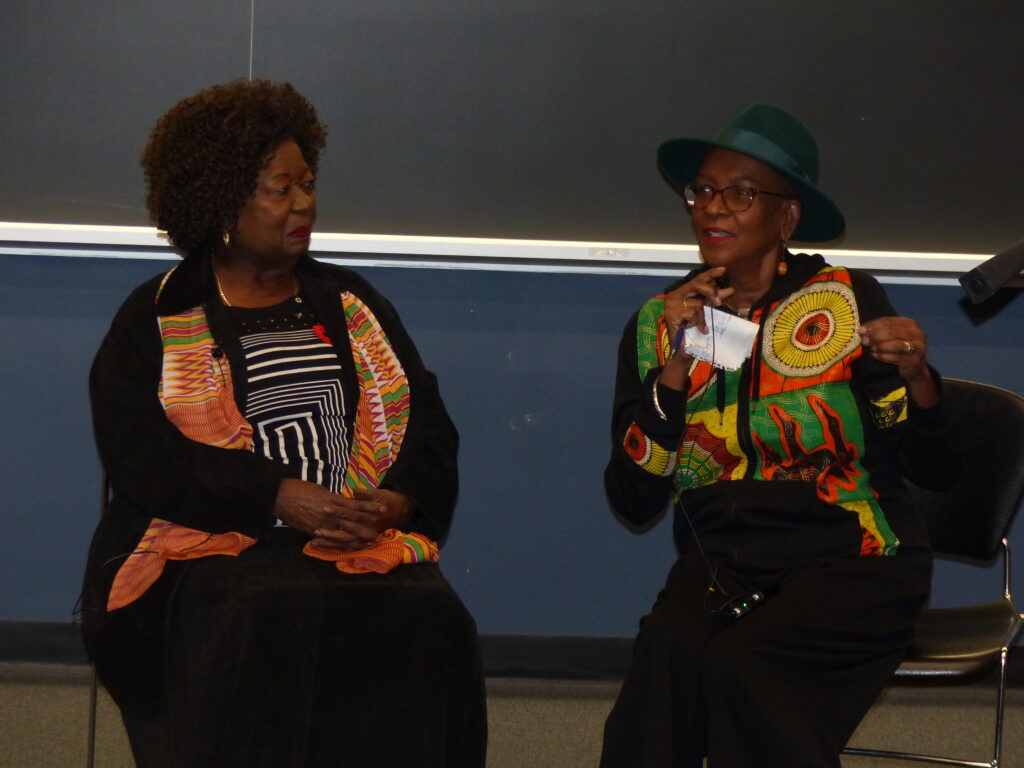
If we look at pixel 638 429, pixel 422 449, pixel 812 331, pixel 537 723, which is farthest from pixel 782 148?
pixel 537 723

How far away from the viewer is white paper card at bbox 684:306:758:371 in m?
2.41

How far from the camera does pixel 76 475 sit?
142 inches

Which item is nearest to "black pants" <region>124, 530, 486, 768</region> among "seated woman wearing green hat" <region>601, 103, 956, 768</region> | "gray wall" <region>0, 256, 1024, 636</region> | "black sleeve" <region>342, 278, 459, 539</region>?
"black sleeve" <region>342, 278, 459, 539</region>

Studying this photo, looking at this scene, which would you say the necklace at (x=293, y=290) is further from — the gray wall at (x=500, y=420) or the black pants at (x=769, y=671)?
the black pants at (x=769, y=671)

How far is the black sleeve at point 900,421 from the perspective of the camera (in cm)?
246

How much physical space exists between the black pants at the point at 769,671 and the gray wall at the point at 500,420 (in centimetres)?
130

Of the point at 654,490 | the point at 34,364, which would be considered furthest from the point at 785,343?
the point at 34,364

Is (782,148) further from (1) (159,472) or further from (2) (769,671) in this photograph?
(1) (159,472)

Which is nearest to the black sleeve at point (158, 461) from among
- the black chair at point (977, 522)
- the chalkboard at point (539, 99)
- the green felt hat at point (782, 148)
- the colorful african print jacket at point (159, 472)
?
the colorful african print jacket at point (159, 472)

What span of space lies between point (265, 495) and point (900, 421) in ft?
4.21

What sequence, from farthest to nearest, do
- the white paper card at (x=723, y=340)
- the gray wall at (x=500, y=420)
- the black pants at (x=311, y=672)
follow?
the gray wall at (x=500, y=420) → the white paper card at (x=723, y=340) → the black pants at (x=311, y=672)

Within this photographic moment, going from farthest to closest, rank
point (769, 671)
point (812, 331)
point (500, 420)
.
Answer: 1. point (500, 420)
2. point (812, 331)
3. point (769, 671)

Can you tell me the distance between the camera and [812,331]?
2.54 m

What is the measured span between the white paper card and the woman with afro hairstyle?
635 mm
